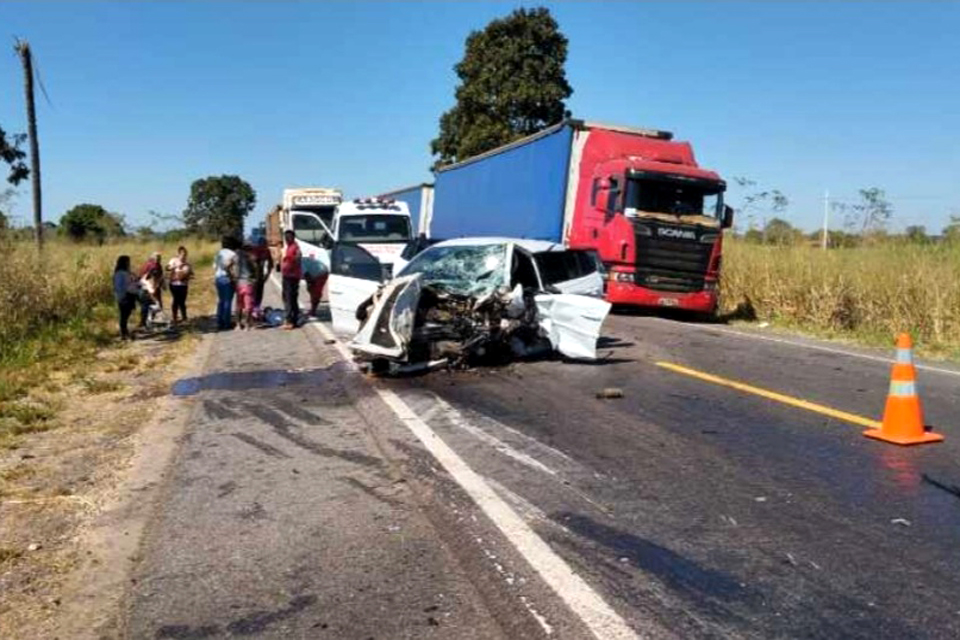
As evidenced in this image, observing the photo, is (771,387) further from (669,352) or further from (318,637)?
(318,637)

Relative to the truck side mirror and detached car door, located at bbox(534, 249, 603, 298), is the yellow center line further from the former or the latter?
the truck side mirror

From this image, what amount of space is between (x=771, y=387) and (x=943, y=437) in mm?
2371

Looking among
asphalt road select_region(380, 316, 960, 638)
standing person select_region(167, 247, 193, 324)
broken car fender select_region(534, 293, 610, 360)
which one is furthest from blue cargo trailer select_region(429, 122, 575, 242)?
asphalt road select_region(380, 316, 960, 638)

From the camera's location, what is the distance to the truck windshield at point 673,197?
54.7ft

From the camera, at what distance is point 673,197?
56.1ft

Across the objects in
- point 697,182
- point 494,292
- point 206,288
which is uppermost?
point 697,182

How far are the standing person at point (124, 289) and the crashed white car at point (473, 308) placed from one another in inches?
180

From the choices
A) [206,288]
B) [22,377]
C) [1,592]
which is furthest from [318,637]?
[206,288]

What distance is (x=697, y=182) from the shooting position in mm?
17062

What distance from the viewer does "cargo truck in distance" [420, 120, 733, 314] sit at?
16734 mm

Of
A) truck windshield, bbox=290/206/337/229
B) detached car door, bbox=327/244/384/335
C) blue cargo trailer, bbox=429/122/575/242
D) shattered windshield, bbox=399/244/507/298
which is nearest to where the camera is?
shattered windshield, bbox=399/244/507/298

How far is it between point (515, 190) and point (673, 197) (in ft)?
16.7

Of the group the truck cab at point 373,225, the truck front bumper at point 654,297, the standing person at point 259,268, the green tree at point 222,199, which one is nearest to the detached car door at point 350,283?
the standing person at point 259,268

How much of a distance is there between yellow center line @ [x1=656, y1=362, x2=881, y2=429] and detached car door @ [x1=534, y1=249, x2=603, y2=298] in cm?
161
